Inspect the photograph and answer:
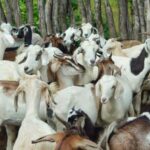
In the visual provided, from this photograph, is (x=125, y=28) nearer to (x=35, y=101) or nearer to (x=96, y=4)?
(x=96, y=4)

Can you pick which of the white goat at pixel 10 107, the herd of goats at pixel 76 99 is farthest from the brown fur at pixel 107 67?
the white goat at pixel 10 107

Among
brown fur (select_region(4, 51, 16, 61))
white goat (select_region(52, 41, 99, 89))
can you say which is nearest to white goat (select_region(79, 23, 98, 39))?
brown fur (select_region(4, 51, 16, 61))

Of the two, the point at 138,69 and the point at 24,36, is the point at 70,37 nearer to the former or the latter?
the point at 24,36

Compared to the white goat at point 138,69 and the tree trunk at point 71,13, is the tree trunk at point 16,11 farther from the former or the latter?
the white goat at point 138,69

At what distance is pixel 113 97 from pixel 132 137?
116 cm

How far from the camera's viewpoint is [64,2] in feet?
43.2

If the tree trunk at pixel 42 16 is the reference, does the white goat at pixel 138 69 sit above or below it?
below

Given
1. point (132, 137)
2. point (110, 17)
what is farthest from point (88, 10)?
point (132, 137)

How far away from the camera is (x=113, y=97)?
6934 millimetres

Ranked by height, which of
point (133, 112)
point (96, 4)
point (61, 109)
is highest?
point (96, 4)

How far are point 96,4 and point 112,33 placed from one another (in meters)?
0.74

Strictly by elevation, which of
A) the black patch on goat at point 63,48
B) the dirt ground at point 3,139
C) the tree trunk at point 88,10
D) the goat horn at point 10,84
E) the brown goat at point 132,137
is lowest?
the dirt ground at point 3,139

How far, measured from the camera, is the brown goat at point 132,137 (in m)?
5.74

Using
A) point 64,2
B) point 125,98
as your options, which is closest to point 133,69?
point 125,98
